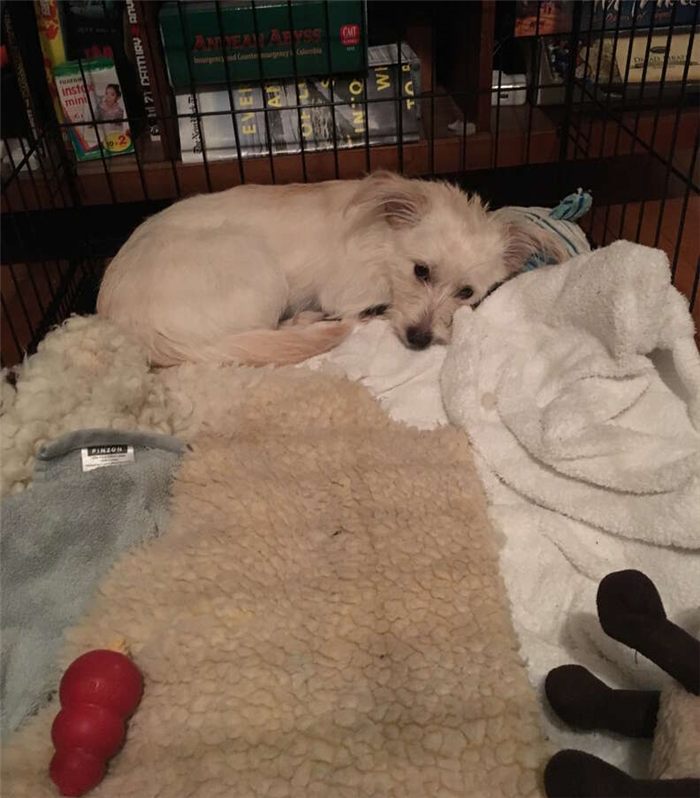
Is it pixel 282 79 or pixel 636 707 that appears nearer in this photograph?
pixel 636 707

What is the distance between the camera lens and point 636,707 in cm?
81

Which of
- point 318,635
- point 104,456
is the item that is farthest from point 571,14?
point 318,635

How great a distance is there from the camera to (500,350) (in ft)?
4.81

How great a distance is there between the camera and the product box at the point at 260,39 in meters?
1.84

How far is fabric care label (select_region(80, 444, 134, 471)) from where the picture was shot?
3.97 ft

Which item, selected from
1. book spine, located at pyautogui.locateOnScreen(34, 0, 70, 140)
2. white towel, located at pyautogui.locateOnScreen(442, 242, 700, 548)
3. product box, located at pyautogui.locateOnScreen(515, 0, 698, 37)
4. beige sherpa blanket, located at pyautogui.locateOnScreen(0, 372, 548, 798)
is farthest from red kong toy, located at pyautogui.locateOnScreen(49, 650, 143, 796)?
product box, located at pyautogui.locateOnScreen(515, 0, 698, 37)

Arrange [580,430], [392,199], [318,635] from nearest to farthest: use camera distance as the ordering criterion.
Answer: [318,635] → [580,430] → [392,199]

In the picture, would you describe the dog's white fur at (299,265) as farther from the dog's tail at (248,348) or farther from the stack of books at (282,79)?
the stack of books at (282,79)

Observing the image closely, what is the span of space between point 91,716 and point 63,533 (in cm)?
36

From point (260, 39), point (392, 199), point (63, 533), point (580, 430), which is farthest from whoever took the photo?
point (260, 39)

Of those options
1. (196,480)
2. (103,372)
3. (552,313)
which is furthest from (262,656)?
(552,313)

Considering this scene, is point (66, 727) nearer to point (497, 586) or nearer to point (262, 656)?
point (262, 656)

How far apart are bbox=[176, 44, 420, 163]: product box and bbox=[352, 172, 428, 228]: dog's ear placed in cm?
36

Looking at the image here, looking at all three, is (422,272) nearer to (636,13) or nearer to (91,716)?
(636,13)
